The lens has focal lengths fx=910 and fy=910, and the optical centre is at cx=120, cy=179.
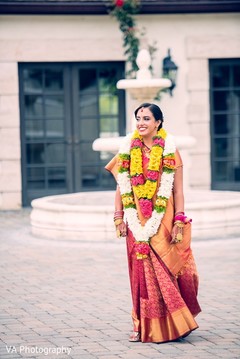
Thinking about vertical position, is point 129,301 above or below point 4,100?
below

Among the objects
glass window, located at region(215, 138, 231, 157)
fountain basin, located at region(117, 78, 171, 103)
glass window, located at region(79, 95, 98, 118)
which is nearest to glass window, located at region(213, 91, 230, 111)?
glass window, located at region(215, 138, 231, 157)

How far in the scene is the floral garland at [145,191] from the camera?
6.52 m

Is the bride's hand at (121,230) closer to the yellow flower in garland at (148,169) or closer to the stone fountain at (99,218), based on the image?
the yellow flower in garland at (148,169)

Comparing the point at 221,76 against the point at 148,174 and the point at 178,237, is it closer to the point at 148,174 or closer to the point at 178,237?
the point at 148,174

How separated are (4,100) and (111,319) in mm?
9553

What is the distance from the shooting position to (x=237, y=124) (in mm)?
17172

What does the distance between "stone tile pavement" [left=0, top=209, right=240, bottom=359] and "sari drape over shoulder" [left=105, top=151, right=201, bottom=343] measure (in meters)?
0.13

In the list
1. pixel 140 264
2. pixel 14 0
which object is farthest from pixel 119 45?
pixel 140 264

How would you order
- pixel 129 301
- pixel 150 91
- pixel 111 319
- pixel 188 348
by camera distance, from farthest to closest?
1. pixel 150 91
2. pixel 129 301
3. pixel 111 319
4. pixel 188 348

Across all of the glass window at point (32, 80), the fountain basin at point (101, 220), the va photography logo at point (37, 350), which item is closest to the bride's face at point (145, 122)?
the va photography logo at point (37, 350)

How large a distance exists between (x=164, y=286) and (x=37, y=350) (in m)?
1.00

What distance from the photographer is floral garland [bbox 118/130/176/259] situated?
6.52 metres

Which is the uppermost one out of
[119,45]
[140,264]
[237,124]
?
[119,45]

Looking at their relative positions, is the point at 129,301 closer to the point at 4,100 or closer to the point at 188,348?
the point at 188,348
